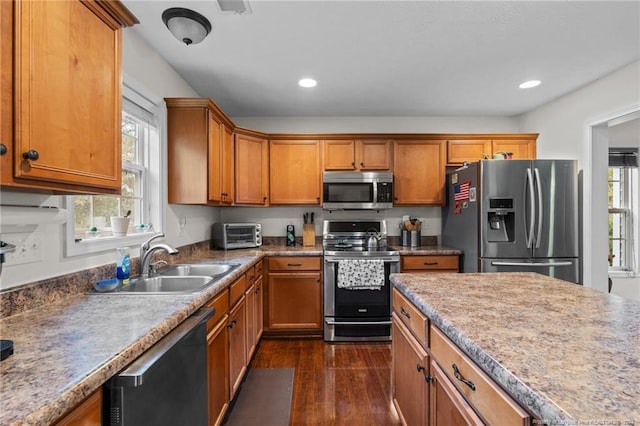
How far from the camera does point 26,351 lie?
2.80 ft

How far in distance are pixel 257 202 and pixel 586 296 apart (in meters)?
2.86

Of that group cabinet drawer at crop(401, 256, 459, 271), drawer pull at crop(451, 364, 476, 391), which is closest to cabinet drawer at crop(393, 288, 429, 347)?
drawer pull at crop(451, 364, 476, 391)

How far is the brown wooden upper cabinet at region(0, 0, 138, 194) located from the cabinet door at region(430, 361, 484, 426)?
1.47 metres

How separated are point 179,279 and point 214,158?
1099 mm

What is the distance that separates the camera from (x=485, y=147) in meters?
3.55

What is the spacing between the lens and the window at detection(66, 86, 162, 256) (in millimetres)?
1740

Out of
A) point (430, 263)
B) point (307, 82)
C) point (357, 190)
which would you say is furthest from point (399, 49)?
point (430, 263)

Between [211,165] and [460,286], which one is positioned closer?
[460,286]

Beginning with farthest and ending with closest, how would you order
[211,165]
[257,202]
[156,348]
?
[257,202] < [211,165] < [156,348]

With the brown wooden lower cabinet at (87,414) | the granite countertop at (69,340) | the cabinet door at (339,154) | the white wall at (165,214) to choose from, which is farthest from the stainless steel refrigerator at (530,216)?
the brown wooden lower cabinet at (87,414)

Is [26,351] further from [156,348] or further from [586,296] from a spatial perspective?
[586,296]

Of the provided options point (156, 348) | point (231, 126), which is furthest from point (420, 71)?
point (156, 348)

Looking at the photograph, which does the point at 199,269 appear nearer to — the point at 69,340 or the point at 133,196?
the point at 133,196

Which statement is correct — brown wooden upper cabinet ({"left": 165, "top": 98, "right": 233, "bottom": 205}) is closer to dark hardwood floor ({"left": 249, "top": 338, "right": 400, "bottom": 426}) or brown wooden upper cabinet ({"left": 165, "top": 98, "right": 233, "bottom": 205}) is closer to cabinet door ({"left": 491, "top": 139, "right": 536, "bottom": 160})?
dark hardwood floor ({"left": 249, "top": 338, "right": 400, "bottom": 426})
